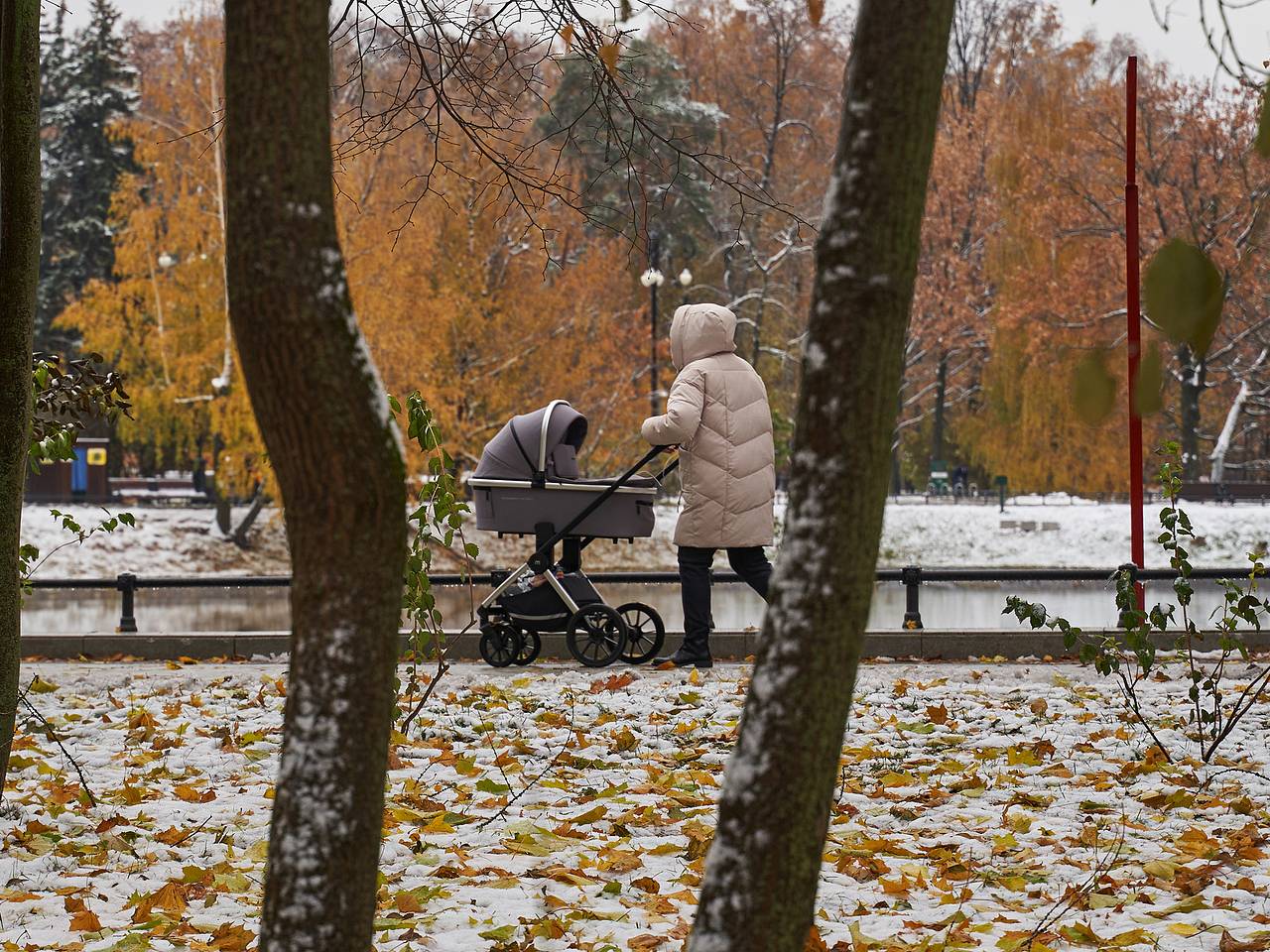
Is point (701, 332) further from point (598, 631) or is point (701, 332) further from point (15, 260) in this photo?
point (15, 260)

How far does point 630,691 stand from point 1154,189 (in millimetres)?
27674

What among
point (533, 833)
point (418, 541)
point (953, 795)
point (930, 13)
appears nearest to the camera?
point (930, 13)

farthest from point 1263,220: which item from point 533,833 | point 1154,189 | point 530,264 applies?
point 1154,189

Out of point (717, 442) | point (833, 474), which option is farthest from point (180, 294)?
point (833, 474)

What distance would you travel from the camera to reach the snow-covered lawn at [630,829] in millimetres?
4004

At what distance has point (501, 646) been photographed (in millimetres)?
9961

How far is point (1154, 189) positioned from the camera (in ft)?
107

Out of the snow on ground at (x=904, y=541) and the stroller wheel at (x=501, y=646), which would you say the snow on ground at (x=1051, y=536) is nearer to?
the snow on ground at (x=904, y=541)

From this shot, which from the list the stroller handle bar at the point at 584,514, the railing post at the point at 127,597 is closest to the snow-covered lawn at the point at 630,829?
the stroller handle bar at the point at 584,514

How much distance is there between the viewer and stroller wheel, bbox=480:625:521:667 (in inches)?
391

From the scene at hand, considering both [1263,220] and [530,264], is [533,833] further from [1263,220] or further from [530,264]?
[530,264]

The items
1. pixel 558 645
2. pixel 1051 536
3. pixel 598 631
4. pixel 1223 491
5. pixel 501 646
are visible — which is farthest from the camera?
pixel 1223 491

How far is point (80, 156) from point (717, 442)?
3641 centimetres

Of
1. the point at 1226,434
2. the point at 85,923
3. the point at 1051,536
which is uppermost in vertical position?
the point at 1226,434
